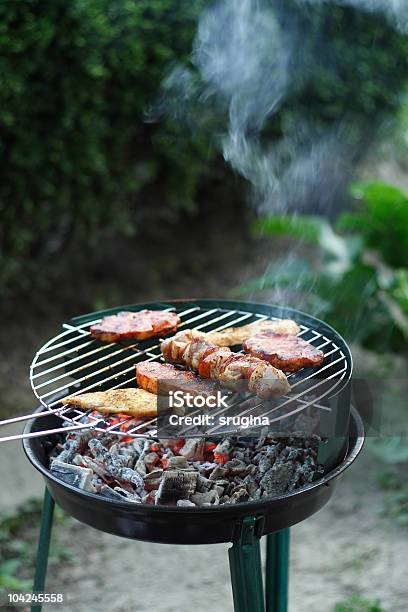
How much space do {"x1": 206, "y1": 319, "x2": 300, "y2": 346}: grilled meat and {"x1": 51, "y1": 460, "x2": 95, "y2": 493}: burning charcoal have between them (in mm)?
594

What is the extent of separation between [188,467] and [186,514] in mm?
301

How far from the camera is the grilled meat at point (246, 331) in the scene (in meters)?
2.39

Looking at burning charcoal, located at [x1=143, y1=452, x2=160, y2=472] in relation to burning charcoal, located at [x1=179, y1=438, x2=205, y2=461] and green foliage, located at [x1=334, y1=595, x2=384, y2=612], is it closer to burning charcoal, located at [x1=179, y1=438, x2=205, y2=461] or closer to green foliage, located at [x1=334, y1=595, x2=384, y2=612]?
burning charcoal, located at [x1=179, y1=438, x2=205, y2=461]

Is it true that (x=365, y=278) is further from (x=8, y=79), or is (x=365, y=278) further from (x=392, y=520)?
(x=8, y=79)

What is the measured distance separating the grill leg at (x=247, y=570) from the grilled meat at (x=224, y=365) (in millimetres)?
366

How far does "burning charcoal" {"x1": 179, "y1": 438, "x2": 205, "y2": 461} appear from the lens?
7.14ft

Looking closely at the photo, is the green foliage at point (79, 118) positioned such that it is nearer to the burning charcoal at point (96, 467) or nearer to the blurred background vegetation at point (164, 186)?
the blurred background vegetation at point (164, 186)

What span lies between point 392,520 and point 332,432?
182 cm

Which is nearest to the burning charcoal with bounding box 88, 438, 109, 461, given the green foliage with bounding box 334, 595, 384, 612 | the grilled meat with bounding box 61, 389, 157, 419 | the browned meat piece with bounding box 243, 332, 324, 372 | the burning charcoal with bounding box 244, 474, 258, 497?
the grilled meat with bounding box 61, 389, 157, 419

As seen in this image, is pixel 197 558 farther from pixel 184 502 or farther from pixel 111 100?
pixel 111 100

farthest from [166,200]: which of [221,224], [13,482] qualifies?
[13,482]

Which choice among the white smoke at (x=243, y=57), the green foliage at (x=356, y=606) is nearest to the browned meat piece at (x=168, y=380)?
the green foliage at (x=356, y=606)

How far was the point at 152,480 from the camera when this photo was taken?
2098 mm

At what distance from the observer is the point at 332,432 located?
6.72 ft
